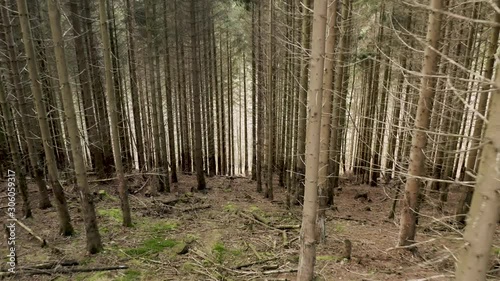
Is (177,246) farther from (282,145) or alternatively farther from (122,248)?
(282,145)

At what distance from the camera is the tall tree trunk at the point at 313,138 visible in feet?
13.6

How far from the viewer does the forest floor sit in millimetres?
5961

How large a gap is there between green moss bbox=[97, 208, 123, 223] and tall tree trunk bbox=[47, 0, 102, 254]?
7.05ft

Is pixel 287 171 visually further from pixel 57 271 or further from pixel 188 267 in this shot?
pixel 57 271

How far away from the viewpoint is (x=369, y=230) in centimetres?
888

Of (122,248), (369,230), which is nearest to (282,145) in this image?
(369,230)

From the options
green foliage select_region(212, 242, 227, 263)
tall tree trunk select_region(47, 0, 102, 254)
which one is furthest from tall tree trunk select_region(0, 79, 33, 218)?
green foliage select_region(212, 242, 227, 263)

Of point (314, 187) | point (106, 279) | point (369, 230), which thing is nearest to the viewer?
point (314, 187)

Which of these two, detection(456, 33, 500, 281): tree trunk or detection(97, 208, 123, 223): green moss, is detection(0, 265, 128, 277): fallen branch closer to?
detection(97, 208, 123, 223): green moss

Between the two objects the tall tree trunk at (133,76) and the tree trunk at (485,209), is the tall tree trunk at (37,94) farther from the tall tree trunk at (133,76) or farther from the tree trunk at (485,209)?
the tree trunk at (485,209)

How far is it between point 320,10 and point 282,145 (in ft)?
38.2

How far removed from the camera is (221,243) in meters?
7.56

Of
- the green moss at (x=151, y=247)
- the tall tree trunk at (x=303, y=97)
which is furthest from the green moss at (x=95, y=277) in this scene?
the tall tree trunk at (x=303, y=97)

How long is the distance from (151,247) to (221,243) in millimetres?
1608
